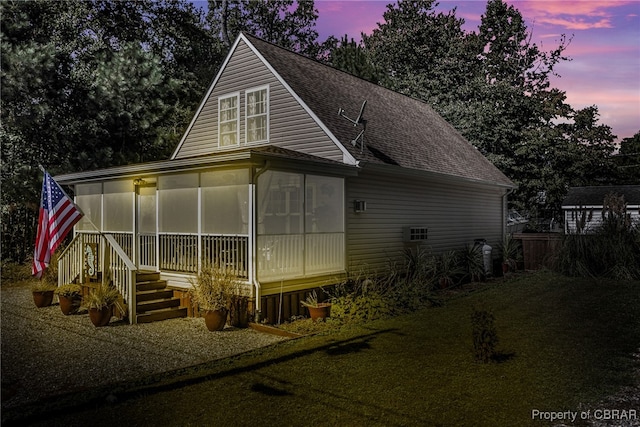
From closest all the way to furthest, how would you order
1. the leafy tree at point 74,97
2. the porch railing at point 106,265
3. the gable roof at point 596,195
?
the porch railing at point 106,265 → the leafy tree at point 74,97 → the gable roof at point 596,195

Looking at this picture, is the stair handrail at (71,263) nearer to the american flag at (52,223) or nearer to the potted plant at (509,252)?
the american flag at (52,223)

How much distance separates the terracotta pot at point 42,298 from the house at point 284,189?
53 cm

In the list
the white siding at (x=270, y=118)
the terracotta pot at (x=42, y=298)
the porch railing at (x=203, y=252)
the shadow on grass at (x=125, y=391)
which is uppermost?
the white siding at (x=270, y=118)

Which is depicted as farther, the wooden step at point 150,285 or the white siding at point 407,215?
the white siding at point 407,215

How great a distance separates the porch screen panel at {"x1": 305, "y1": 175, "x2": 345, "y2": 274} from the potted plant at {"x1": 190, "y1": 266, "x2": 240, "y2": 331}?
209cm

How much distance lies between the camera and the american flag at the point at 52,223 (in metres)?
8.96

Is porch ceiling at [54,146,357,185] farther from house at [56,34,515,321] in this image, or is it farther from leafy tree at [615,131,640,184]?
leafy tree at [615,131,640,184]

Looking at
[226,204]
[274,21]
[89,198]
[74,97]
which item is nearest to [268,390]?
[226,204]

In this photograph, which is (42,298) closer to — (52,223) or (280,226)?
(52,223)

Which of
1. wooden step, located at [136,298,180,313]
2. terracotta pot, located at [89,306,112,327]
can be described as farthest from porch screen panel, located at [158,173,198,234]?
terracotta pot, located at [89,306,112,327]

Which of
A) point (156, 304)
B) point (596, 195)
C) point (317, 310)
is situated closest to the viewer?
point (317, 310)

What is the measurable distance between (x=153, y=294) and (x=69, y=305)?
5.27ft

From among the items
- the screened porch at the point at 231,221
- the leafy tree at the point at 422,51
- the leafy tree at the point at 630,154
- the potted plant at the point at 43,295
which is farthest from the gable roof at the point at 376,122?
the leafy tree at the point at 630,154

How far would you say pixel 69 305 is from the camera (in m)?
10.0
